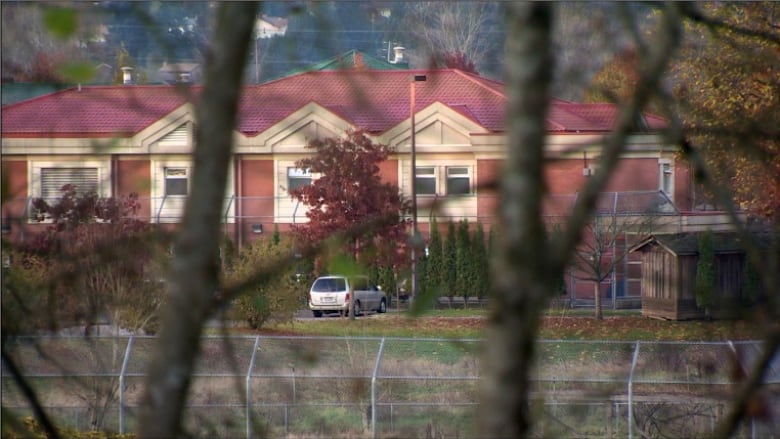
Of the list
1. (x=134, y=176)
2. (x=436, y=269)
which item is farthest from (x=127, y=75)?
(x=436, y=269)

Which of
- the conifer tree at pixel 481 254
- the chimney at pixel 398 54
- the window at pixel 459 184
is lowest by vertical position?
the conifer tree at pixel 481 254

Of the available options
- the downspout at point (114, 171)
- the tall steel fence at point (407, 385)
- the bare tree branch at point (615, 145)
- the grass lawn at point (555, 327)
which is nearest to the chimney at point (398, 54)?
the downspout at point (114, 171)

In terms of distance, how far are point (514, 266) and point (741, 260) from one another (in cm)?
1001

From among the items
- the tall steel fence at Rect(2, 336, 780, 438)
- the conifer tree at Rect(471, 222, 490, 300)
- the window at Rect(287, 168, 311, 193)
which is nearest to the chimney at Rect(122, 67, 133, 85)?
the conifer tree at Rect(471, 222, 490, 300)

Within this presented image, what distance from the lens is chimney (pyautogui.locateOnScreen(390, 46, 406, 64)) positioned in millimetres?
1790

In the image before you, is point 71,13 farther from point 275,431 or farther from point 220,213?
point 275,431

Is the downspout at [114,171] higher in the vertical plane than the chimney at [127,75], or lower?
lower

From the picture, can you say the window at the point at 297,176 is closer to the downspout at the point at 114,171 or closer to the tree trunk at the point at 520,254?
the downspout at the point at 114,171

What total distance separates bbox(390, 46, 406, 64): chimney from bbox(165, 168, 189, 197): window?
460 mm

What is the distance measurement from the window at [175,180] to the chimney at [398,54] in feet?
1.51

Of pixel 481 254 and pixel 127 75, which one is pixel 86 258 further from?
pixel 481 254

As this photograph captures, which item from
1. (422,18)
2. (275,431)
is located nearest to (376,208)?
(422,18)

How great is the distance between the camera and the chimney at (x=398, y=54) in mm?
1790

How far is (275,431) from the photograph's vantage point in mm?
7223
